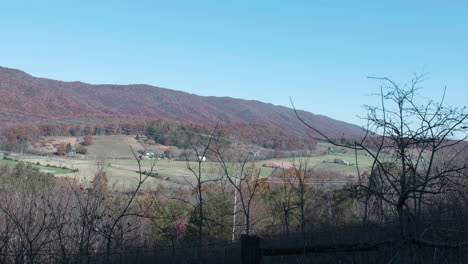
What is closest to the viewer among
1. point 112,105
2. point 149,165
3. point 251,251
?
point 251,251

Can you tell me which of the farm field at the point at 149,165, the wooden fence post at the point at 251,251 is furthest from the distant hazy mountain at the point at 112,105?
the wooden fence post at the point at 251,251

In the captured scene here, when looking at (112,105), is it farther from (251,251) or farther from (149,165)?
(251,251)

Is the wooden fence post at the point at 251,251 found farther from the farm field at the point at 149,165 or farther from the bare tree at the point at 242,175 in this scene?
the farm field at the point at 149,165

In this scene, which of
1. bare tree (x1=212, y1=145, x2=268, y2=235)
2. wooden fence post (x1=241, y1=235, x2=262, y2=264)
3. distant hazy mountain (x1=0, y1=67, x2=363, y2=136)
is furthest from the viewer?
distant hazy mountain (x1=0, y1=67, x2=363, y2=136)

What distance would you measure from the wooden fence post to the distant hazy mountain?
103 feet

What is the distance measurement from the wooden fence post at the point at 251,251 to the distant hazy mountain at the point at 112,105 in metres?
31.5

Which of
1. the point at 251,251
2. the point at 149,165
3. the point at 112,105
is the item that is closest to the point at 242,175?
the point at 149,165

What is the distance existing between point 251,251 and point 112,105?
55.1 m

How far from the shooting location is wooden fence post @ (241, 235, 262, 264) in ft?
10.9

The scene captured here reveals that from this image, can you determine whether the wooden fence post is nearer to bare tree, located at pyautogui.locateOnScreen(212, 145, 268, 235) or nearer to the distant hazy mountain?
bare tree, located at pyautogui.locateOnScreen(212, 145, 268, 235)

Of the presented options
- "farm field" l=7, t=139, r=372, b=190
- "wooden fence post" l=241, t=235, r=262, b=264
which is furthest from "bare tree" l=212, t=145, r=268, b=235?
"wooden fence post" l=241, t=235, r=262, b=264

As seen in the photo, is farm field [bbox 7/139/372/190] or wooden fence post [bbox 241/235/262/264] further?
farm field [bbox 7/139/372/190]

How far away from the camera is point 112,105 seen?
56094 millimetres

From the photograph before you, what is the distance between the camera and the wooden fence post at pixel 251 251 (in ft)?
10.9
